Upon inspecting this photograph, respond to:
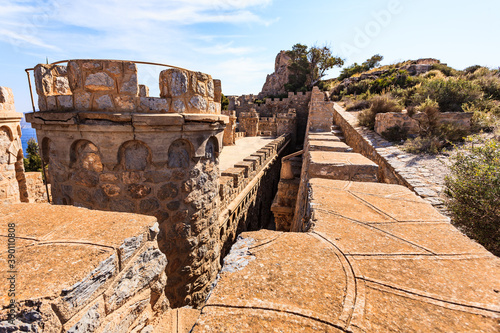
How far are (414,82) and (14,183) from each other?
22.3 m

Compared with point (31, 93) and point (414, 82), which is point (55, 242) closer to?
point (31, 93)

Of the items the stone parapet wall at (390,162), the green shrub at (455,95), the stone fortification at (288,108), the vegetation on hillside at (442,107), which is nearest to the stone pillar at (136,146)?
the stone parapet wall at (390,162)

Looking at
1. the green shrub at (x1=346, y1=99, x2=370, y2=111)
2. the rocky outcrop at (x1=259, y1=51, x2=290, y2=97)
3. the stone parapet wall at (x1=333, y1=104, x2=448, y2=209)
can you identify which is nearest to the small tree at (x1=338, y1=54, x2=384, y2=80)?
the rocky outcrop at (x1=259, y1=51, x2=290, y2=97)

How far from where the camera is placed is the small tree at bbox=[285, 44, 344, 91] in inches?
1448

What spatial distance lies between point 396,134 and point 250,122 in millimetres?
13711

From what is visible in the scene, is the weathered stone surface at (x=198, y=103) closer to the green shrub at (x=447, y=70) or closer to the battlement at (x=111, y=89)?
the battlement at (x=111, y=89)

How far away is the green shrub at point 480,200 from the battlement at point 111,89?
3.59m

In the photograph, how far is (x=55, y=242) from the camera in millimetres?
1282

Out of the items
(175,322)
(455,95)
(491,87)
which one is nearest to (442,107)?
(455,95)

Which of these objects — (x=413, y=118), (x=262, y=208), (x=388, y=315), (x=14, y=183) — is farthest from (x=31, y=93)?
(x=413, y=118)

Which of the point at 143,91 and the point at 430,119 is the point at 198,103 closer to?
the point at 143,91

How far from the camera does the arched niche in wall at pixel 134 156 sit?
2.94 m

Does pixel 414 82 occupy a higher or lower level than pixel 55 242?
higher

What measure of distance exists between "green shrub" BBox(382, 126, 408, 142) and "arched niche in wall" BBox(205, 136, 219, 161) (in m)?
6.85
